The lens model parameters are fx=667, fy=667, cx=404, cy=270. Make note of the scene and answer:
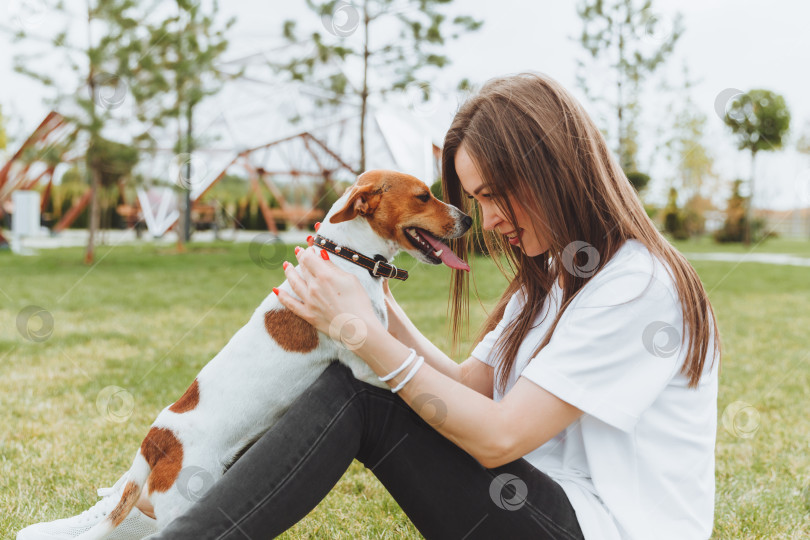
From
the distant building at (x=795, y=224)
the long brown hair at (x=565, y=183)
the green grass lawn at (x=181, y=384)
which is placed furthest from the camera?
the distant building at (x=795, y=224)

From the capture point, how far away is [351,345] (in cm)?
168

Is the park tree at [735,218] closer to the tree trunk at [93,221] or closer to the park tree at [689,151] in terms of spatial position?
the park tree at [689,151]

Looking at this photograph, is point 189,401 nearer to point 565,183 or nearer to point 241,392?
point 241,392

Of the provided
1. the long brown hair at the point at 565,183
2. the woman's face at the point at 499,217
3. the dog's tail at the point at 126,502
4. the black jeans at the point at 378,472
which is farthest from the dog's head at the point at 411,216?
the dog's tail at the point at 126,502

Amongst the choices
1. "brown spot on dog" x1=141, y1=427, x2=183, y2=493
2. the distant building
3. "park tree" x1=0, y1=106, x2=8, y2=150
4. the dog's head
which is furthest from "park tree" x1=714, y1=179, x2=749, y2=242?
"park tree" x1=0, y1=106, x2=8, y2=150

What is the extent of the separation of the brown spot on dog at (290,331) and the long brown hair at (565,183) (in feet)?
2.32

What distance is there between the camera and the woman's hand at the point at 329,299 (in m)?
1.75

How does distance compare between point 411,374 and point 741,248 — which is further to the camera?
point 741,248

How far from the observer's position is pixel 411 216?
93.5 inches

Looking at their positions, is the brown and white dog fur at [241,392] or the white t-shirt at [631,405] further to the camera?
the brown and white dog fur at [241,392]

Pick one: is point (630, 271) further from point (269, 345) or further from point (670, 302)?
point (269, 345)

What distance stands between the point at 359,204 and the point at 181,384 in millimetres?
2727

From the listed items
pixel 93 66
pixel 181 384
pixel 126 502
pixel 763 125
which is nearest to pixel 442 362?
pixel 126 502

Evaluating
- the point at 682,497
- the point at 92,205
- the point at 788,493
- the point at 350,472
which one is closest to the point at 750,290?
the point at 788,493
